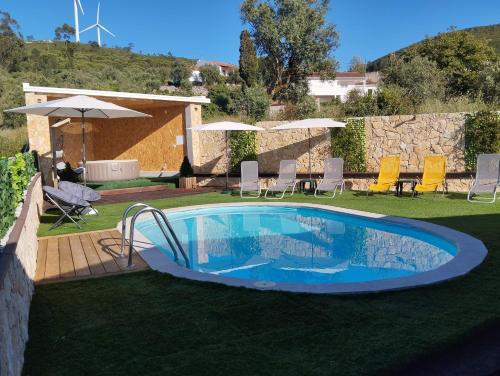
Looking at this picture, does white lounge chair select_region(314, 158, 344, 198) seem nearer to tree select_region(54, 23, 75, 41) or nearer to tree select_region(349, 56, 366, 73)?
tree select_region(54, 23, 75, 41)

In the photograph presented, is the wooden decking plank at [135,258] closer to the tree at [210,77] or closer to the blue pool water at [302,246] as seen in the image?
the blue pool water at [302,246]

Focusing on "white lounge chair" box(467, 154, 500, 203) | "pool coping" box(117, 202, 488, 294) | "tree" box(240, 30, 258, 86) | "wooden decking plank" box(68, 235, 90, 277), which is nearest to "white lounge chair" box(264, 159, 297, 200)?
"white lounge chair" box(467, 154, 500, 203)

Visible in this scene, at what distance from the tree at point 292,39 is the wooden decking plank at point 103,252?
77.5ft

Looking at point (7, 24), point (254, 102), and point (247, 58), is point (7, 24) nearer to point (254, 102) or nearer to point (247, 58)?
point (247, 58)

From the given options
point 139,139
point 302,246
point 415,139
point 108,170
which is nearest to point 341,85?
point 139,139

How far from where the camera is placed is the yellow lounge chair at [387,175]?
11.3 meters

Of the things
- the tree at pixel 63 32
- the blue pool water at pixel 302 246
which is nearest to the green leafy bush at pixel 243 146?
the blue pool water at pixel 302 246

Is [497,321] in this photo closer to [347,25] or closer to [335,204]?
[335,204]

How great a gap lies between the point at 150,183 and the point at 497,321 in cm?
1261

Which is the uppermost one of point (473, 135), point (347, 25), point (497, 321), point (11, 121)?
point (347, 25)

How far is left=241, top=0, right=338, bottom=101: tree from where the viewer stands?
27.4 m

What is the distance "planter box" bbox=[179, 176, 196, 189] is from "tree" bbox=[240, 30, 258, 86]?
60.9 feet

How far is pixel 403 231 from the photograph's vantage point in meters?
7.55

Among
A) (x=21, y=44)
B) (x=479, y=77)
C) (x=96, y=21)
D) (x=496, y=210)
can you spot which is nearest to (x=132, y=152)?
(x=496, y=210)
